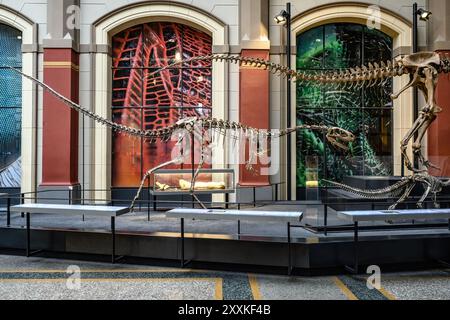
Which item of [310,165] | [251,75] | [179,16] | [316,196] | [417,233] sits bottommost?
[417,233]

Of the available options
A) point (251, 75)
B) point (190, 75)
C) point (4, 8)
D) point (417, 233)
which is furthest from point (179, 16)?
point (417, 233)

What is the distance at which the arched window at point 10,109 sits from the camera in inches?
484

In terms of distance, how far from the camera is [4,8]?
11883 mm

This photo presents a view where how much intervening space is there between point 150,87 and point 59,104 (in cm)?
283

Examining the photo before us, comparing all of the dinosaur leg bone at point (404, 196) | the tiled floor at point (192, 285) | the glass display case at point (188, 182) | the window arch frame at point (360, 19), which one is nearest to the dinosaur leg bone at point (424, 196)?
the dinosaur leg bone at point (404, 196)

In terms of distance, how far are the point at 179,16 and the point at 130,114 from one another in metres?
3.49

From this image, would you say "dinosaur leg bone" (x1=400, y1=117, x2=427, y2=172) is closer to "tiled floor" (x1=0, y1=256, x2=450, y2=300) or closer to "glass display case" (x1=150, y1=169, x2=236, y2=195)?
"tiled floor" (x1=0, y1=256, x2=450, y2=300)

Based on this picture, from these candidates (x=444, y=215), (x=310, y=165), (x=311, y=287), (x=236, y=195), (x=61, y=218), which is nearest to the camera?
(x=311, y=287)

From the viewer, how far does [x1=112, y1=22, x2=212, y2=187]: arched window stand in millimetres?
12562

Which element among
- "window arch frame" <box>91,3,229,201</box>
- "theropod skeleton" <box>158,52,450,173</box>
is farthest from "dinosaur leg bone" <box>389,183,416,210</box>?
"window arch frame" <box>91,3,229,201</box>

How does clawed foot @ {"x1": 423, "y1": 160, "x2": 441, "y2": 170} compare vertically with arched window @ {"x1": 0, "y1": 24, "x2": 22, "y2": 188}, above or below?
below

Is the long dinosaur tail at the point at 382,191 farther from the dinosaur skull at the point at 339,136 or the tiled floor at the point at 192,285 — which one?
the tiled floor at the point at 192,285

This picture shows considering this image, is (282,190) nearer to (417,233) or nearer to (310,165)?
(310,165)

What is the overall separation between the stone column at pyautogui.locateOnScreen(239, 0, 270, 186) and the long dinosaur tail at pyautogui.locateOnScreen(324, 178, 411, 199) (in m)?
4.70
